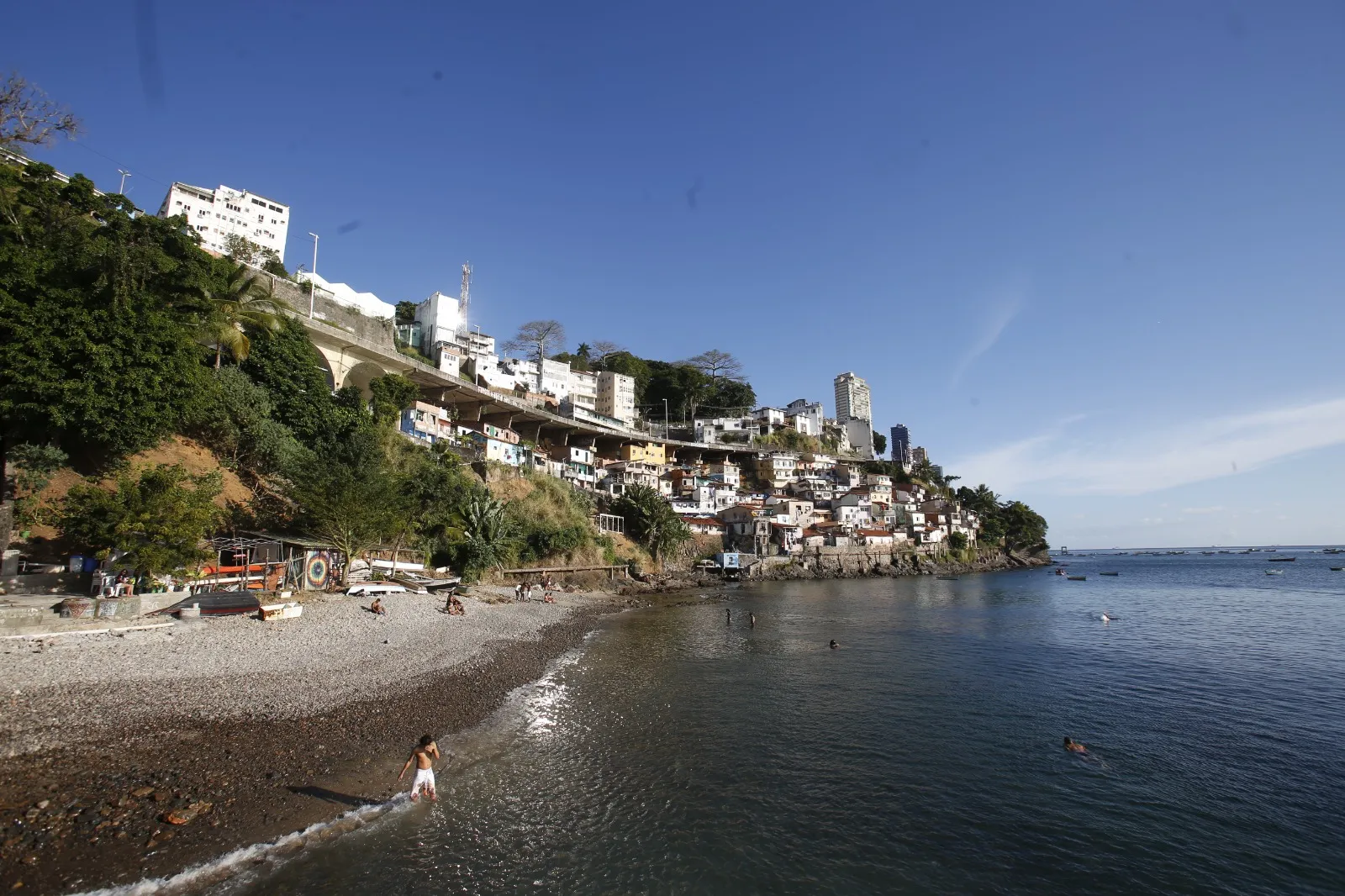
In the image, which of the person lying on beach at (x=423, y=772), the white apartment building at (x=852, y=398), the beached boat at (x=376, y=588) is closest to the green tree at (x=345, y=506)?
the beached boat at (x=376, y=588)

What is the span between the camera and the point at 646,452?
83.4 m

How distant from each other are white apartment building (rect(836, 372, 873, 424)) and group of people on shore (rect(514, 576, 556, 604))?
126 meters

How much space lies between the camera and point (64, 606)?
621 inches

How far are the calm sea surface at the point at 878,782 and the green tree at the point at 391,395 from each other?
29.7m

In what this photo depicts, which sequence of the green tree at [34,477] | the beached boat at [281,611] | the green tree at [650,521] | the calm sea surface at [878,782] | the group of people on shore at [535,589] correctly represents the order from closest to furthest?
the calm sea surface at [878,782], the beached boat at [281,611], the green tree at [34,477], the group of people on shore at [535,589], the green tree at [650,521]

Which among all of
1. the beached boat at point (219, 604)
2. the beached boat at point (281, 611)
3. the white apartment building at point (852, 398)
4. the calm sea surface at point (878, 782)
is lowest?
the calm sea surface at point (878, 782)

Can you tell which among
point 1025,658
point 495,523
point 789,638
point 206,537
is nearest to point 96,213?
point 206,537

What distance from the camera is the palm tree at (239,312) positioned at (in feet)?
107

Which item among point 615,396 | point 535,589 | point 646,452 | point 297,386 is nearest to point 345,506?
point 535,589

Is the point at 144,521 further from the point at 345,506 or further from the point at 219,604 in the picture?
the point at 345,506

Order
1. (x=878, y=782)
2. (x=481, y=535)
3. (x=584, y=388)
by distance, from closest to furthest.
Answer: (x=878, y=782), (x=481, y=535), (x=584, y=388)

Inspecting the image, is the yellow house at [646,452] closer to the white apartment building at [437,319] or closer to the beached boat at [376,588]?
the white apartment building at [437,319]

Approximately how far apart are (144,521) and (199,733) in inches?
425

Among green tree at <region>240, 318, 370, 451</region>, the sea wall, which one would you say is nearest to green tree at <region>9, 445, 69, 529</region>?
green tree at <region>240, 318, 370, 451</region>
